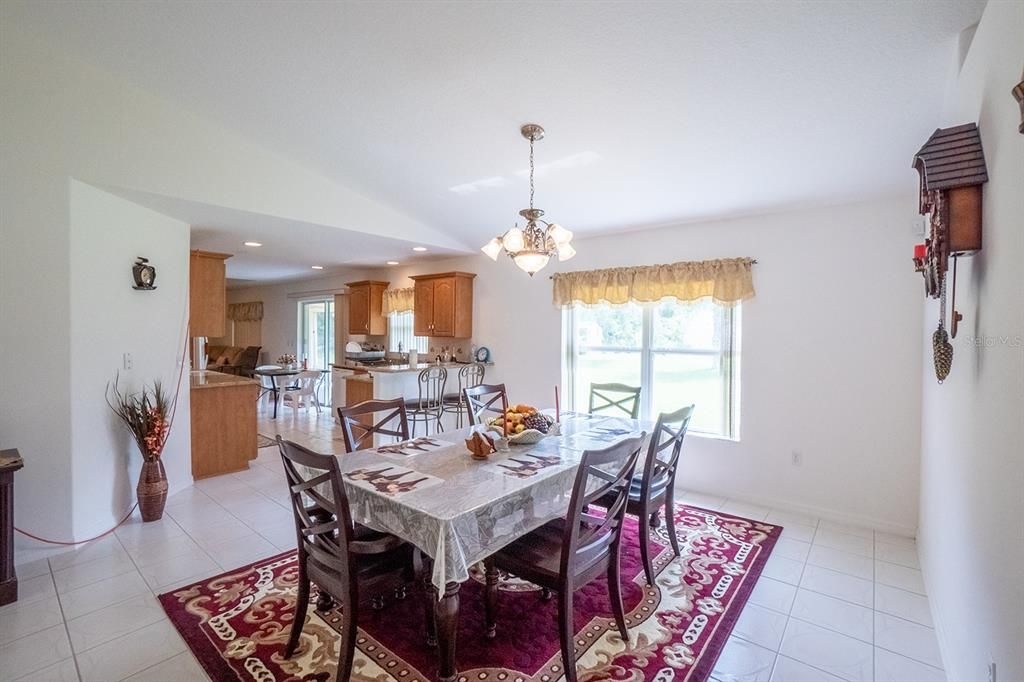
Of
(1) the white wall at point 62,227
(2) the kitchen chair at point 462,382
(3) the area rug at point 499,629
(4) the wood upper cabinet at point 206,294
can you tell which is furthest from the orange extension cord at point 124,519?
(2) the kitchen chair at point 462,382

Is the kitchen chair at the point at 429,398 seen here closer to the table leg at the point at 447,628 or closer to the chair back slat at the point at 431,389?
the chair back slat at the point at 431,389

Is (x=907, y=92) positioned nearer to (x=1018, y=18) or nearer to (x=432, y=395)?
(x=1018, y=18)

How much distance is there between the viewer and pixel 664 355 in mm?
4246

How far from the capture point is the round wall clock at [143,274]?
3363mm

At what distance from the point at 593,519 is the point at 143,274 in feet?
11.7

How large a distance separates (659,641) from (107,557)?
10.5 ft

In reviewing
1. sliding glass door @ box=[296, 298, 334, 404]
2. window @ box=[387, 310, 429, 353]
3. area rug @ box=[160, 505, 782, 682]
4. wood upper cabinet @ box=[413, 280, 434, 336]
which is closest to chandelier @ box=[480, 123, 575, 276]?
area rug @ box=[160, 505, 782, 682]

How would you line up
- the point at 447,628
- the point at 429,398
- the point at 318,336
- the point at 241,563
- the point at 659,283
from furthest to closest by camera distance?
the point at 318,336
the point at 429,398
the point at 659,283
the point at 241,563
the point at 447,628

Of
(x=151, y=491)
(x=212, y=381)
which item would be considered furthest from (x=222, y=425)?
(x=151, y=491)

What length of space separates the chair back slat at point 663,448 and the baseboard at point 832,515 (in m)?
1.45

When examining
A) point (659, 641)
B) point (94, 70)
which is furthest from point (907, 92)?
point (94, 70)

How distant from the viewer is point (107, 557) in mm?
2807

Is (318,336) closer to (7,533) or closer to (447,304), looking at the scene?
(447,304)

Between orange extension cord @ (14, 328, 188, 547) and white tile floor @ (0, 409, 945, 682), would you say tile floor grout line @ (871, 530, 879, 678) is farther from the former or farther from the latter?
orange extension cord @ (14, 328, 188, 547)
